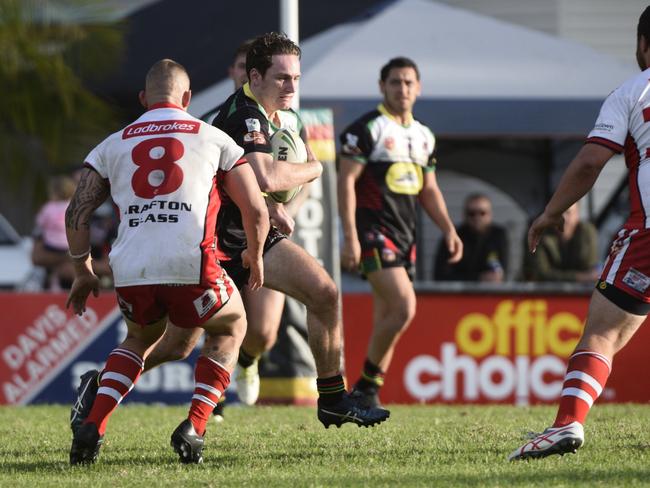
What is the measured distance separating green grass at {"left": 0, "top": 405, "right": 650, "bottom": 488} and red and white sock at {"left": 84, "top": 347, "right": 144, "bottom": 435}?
0.77ft

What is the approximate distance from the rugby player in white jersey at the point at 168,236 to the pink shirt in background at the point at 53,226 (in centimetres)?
830

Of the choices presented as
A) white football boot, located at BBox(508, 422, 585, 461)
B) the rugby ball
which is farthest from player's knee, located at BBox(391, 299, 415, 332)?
white football boot, located at BBox(508, 422, 585, 461)

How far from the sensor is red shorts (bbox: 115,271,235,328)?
582 centimetres

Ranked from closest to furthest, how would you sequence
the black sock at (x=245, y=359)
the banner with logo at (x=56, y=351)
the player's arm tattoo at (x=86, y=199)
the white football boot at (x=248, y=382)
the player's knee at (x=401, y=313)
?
the player's arm tattoo at (x=86, y=199) → the black sock at (x=245, y=359) → the white football boot at (x=248, y=382) → the player's knee at (x=401, y=313) → the banner with logo at (x=56, y=351)

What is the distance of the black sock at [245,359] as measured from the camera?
27.5 feet

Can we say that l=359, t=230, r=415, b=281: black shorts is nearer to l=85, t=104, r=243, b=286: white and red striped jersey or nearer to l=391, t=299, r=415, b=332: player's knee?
l=391, t=299, r=415, b=332: player's knee

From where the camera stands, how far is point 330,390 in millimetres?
6707

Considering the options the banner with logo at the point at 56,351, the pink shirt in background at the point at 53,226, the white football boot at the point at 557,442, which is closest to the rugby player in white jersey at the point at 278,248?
the white football boot at the point at 557,442

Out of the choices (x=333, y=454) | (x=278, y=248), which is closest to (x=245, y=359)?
(x=278, y=248)

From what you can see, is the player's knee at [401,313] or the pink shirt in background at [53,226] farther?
the pink shirt in background at [53,226]

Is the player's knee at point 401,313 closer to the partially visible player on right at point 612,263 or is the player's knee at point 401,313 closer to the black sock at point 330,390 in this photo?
the black sock at point 330,390

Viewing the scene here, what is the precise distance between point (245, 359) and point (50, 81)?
378 inches

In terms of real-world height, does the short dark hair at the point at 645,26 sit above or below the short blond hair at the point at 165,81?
above

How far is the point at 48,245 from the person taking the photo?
14281 mm
